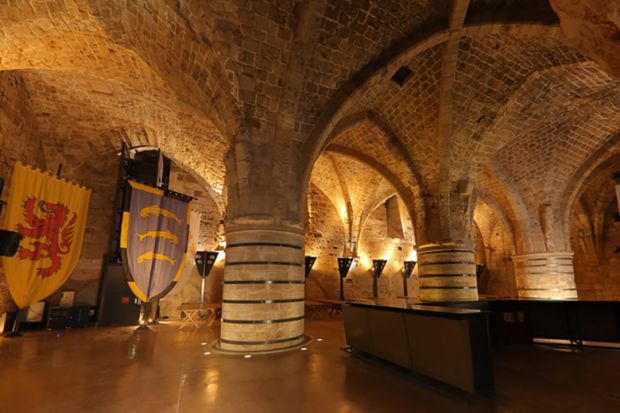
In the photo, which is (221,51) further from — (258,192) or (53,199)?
(53,199)

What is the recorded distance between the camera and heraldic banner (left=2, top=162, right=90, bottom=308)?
254 inches

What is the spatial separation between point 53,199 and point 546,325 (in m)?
10.8

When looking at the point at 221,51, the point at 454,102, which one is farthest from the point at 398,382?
the point at 454,102

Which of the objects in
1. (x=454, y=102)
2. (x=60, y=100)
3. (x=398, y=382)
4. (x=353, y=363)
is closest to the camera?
(x=398, y=382)

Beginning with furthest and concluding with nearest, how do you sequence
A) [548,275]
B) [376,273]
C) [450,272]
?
1. [376,273]
2. [548,275]
3. [450,272]

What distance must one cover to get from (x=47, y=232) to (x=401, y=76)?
29.3 ft

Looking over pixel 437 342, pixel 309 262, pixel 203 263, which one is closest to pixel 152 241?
pixel 203 263

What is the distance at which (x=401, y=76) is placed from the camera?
6988 mm

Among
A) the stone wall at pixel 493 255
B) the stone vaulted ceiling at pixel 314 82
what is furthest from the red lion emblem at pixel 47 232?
the stone wall at pixel 493 255

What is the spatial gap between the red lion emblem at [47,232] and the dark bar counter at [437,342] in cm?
733

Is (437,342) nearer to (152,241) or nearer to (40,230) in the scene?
(152,241)

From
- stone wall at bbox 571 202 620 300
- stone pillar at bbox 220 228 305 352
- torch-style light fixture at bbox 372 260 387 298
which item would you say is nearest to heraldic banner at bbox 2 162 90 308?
stone pillar at bbox 220 228 305 352

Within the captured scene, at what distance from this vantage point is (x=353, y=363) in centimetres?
422

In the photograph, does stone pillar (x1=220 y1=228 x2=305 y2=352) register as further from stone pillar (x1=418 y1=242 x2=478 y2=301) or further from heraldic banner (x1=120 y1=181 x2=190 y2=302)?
stone pillar (x1=418 y1=242 x2=478 y2=301)
